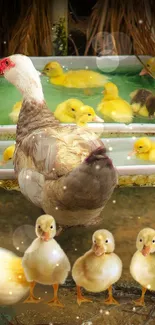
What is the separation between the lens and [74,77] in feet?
3.25

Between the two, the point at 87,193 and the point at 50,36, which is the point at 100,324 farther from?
the point at 50,36

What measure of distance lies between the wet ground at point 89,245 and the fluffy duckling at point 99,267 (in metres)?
0.01

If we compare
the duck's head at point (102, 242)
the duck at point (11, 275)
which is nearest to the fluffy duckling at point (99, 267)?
the duck's head at point (102, 242)

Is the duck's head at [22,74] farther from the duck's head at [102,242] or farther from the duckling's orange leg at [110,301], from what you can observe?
the duckling's orange leg at [110,301]

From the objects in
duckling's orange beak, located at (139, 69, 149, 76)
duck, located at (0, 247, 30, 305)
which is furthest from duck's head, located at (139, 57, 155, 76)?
duck, located at (0, 247, 30, 305)

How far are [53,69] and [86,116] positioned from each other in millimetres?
112

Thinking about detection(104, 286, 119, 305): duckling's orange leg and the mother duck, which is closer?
the mother duck

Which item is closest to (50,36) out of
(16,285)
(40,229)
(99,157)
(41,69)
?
(41,69)

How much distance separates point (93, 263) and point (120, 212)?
11 cm

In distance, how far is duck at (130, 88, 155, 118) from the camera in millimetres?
986

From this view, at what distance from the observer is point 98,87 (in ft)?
3.26

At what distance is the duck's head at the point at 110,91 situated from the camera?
0.98m

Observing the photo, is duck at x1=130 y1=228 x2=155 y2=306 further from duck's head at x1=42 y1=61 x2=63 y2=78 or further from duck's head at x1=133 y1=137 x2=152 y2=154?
duck's head at x1=42 y1=61 x2=63 y2=78

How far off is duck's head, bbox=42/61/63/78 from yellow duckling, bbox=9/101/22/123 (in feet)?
0.25
